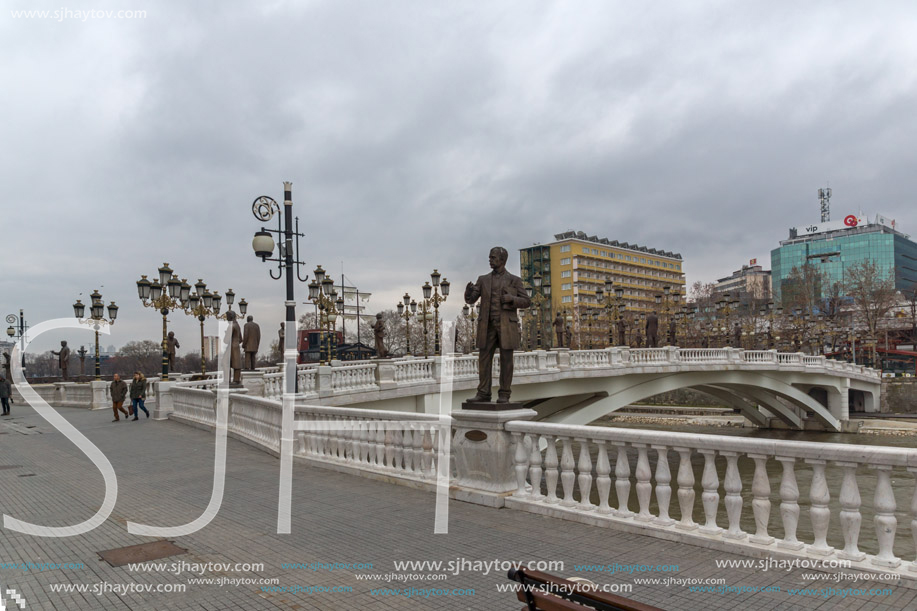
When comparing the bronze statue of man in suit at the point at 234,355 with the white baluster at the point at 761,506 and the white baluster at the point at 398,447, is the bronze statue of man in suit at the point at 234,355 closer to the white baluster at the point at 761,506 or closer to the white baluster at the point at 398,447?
the white baluster at the point at 398,447

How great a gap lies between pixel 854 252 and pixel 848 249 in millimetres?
1344

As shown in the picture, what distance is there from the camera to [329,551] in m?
5.58

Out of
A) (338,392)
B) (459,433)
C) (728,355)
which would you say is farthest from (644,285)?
(459,433)

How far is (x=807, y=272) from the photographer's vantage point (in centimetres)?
7438

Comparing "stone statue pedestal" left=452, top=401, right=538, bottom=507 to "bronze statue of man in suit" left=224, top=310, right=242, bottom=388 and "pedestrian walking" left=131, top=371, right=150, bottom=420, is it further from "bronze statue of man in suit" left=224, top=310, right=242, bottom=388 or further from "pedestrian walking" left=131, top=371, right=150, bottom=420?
"pedestrian walking" left=131, top=371, right=150, bottom=420

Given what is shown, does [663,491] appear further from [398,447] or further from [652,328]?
[652,328]

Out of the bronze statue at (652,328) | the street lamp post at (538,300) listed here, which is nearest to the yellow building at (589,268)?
the street lamp post at (538,300)

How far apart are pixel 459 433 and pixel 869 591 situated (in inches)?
176

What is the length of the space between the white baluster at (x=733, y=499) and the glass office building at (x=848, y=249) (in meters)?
115

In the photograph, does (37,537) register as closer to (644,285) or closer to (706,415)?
(706,415)

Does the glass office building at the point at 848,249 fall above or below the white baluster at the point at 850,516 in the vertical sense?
above

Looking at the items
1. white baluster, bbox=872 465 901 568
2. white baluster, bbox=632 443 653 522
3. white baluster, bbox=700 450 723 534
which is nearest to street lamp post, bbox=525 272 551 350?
white baluster, bbox=632 443 653 522

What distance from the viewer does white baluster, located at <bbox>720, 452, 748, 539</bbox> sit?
530cm

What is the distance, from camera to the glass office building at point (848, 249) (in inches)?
4478
